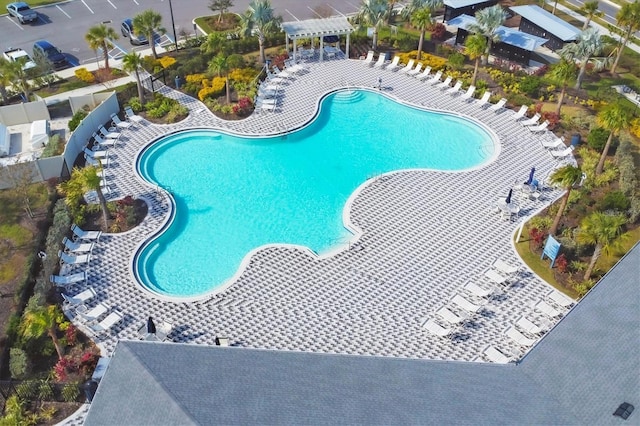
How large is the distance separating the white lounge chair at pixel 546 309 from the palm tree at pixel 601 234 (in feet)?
10.3

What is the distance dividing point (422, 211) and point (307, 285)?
30.5ft

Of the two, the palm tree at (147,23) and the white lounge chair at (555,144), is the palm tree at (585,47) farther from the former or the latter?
the palm tree at (147,23)

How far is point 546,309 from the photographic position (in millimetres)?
27516

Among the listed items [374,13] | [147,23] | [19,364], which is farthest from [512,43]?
[19,364]

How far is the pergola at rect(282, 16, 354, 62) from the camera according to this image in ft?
156

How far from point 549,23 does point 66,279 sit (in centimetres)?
4586

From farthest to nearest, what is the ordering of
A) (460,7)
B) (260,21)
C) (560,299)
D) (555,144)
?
(460,7) < (260,21) < (555,144) < (560,299)

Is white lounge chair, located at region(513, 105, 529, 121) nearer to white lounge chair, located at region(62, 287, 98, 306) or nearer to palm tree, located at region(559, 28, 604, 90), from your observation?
palm tree, located at region(559, 28, 604, 90)

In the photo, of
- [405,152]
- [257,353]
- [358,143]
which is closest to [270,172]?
[358,143]

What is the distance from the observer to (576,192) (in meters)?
34.7

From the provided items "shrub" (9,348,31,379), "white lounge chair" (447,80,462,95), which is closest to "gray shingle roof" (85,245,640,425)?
"shrub" (9,348,31,379)

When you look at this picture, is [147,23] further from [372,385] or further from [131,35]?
[372,385]

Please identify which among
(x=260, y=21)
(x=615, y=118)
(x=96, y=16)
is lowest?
(x=96, y=16)

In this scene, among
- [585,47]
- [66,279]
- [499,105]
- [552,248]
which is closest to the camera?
[66,279]
